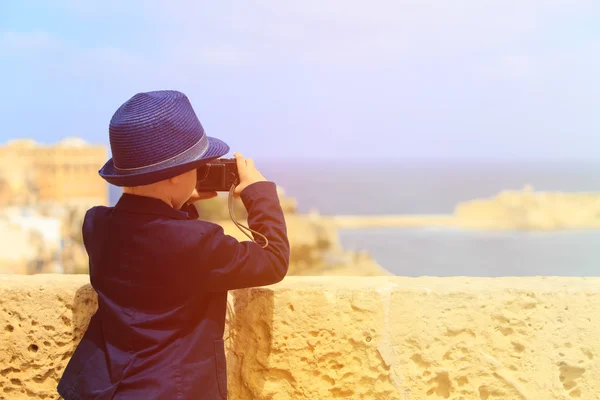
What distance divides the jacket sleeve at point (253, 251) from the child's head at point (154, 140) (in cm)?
17

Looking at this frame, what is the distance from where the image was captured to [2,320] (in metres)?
2.04

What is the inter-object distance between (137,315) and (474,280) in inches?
40.3

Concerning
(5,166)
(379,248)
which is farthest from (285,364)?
(379,248)

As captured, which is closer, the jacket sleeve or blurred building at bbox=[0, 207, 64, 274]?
the jacket sleeve

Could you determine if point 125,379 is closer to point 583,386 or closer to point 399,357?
point 399,357

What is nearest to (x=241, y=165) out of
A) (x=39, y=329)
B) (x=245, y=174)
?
(x=245, y=174)

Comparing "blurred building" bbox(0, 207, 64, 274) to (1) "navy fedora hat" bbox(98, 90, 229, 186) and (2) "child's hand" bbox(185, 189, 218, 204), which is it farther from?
(1) "navy fedora hat" bbox(98, 90, 229, 186)

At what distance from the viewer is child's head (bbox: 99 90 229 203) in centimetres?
151

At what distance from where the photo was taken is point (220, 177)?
1768 mm

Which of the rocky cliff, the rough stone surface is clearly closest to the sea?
the rocky cliff

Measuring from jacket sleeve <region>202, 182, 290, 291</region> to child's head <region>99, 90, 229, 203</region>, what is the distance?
0.17 m

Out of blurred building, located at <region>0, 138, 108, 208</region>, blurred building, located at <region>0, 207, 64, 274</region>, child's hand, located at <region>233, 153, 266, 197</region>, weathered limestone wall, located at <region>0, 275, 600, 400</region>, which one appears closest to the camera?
child's hand, located at <region>233, 153, 266, 197</region>

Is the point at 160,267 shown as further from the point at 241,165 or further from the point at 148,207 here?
the point at 241,165

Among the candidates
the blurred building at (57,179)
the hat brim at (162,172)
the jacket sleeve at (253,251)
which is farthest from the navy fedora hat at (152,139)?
the blurred building at (57,179)
